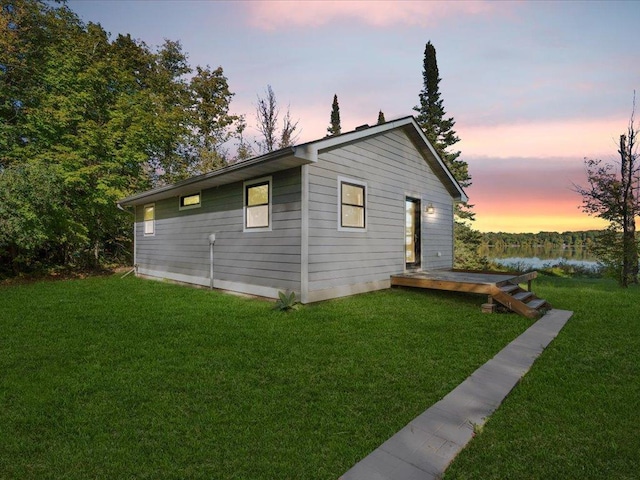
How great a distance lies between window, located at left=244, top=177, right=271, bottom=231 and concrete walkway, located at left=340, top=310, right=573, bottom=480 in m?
5.17

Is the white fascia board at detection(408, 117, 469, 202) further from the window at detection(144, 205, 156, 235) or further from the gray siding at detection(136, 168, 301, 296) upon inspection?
the window at detection(144, 205, 156, 235)

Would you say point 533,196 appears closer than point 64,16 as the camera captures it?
No

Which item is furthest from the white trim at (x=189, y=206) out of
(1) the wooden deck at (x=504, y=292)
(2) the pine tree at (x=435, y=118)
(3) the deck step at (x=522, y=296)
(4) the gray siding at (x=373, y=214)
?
(2) the pine tree at (x=435, y=118)

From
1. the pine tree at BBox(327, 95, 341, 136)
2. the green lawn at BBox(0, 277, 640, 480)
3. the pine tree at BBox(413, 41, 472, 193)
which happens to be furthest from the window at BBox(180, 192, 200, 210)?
the pine tree at BBox(327, 95, 341, 136)

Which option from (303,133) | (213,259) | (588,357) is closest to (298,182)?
(213,259)

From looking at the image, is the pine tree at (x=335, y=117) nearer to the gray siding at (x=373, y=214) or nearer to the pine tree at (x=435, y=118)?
the pine tree at (x=435, y=118)

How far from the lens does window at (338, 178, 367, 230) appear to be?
7129mm

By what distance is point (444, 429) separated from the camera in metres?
2.33

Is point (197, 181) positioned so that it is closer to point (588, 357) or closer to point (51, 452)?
point (51, 452)

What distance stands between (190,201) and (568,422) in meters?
10.1

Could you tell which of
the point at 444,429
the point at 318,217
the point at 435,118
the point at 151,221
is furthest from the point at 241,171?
the point at 435,118

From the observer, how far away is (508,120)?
11273 mm

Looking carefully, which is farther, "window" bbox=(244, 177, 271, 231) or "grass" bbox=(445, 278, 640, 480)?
"window" bbox=(244, 177, 271, 231)

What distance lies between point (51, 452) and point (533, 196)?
70.7ft
